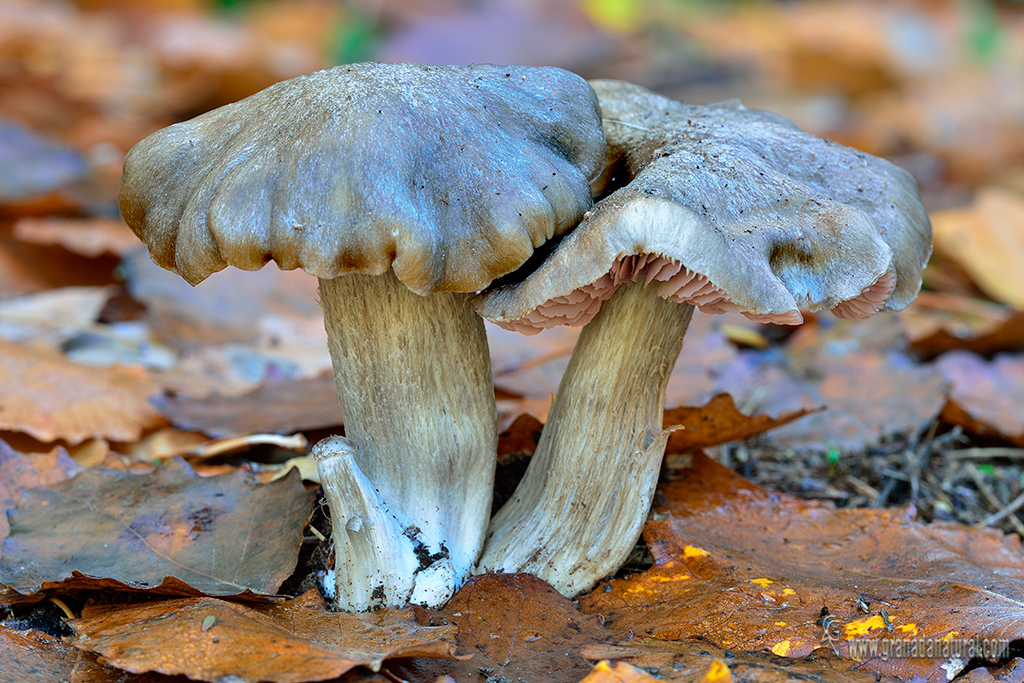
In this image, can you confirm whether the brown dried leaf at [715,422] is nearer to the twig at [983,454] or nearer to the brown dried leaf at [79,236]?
the twig at [983,454]

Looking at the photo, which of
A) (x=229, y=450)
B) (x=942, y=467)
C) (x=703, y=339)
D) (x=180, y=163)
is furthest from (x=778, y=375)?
(x=180, y=163)

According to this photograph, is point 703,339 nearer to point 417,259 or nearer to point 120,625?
point 417,259

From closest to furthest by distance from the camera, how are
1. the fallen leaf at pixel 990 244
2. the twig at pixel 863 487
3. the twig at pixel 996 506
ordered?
the twig at pixel 996 506, the twig at pixel 863 487, the fallen leaf at pixel 990 244

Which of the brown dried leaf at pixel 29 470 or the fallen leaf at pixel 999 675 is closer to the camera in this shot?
the fallen leaf at pixel 999 675

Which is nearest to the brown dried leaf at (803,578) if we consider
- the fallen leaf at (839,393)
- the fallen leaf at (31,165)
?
the fallen leaf at (839,393)

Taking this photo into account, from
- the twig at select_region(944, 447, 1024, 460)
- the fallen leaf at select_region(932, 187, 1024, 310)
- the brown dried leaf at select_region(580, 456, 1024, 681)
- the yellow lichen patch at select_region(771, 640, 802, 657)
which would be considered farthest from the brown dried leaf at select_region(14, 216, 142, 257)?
the fallen leaf at select_region(932, 187, 1024, 310)

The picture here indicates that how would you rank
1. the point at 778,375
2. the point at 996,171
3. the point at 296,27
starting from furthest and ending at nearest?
1. the point at 296,27
2. the point at 996,171
3. the point at 778,375
